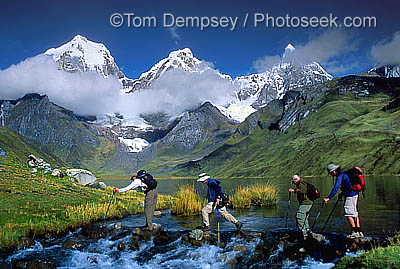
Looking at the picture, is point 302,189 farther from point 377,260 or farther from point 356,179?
point 377,260

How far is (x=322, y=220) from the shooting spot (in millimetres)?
25516

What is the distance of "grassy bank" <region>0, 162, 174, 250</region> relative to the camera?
20547mm

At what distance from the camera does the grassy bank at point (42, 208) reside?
67.4ft

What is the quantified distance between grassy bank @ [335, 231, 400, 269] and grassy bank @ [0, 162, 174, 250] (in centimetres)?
1734

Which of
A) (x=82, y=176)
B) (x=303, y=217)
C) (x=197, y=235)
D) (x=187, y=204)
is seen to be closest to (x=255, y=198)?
(x=187, y=204)

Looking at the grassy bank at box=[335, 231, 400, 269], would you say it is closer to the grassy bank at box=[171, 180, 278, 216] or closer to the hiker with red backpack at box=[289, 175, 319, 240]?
the hiker with red backpack at box=[289, 175, 319, 240]

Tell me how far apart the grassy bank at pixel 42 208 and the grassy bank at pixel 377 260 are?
17.3m

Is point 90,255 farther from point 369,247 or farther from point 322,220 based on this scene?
point 322,220

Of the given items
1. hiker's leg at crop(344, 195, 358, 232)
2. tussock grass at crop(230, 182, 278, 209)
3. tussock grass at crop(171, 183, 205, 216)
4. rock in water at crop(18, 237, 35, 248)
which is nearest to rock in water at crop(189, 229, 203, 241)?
hiker's leg at crop(344, 195, 358, 232)

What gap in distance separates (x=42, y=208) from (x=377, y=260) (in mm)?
24184

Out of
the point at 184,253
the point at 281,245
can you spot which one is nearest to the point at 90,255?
the point at 184,253

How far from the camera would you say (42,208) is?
2638 cm

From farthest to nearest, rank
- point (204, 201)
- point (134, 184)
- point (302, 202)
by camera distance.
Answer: point (204, 201) → point (134, 184) → point (302, 202)

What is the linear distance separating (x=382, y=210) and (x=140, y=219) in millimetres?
22568
